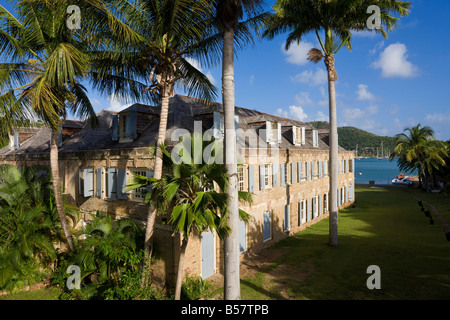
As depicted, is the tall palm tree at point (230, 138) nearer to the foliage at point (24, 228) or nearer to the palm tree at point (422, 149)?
the foliage at point (24, 228)

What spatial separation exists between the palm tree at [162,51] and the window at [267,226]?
7.76 m

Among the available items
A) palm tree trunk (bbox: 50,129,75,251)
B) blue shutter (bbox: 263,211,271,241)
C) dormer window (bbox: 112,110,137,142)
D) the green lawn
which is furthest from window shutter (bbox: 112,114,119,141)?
the green lawn

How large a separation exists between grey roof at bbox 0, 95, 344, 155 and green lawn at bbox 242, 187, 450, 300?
6493mm

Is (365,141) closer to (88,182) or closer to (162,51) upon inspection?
(88,182)

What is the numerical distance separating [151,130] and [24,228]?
22.8ft

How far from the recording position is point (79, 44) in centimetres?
1112

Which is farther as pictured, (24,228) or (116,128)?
(116,128)

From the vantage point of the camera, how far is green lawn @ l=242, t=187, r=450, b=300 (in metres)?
10.4

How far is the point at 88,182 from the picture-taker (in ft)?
47.4

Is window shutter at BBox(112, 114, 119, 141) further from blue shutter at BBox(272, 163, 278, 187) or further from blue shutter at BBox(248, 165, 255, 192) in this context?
blue shutter at BBox(272, 163, 278, 187)

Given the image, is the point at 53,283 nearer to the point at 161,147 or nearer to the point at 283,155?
the point at 161,147

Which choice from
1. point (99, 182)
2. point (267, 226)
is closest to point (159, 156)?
point (99, 182)

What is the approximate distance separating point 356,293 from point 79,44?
1451 centimetres
